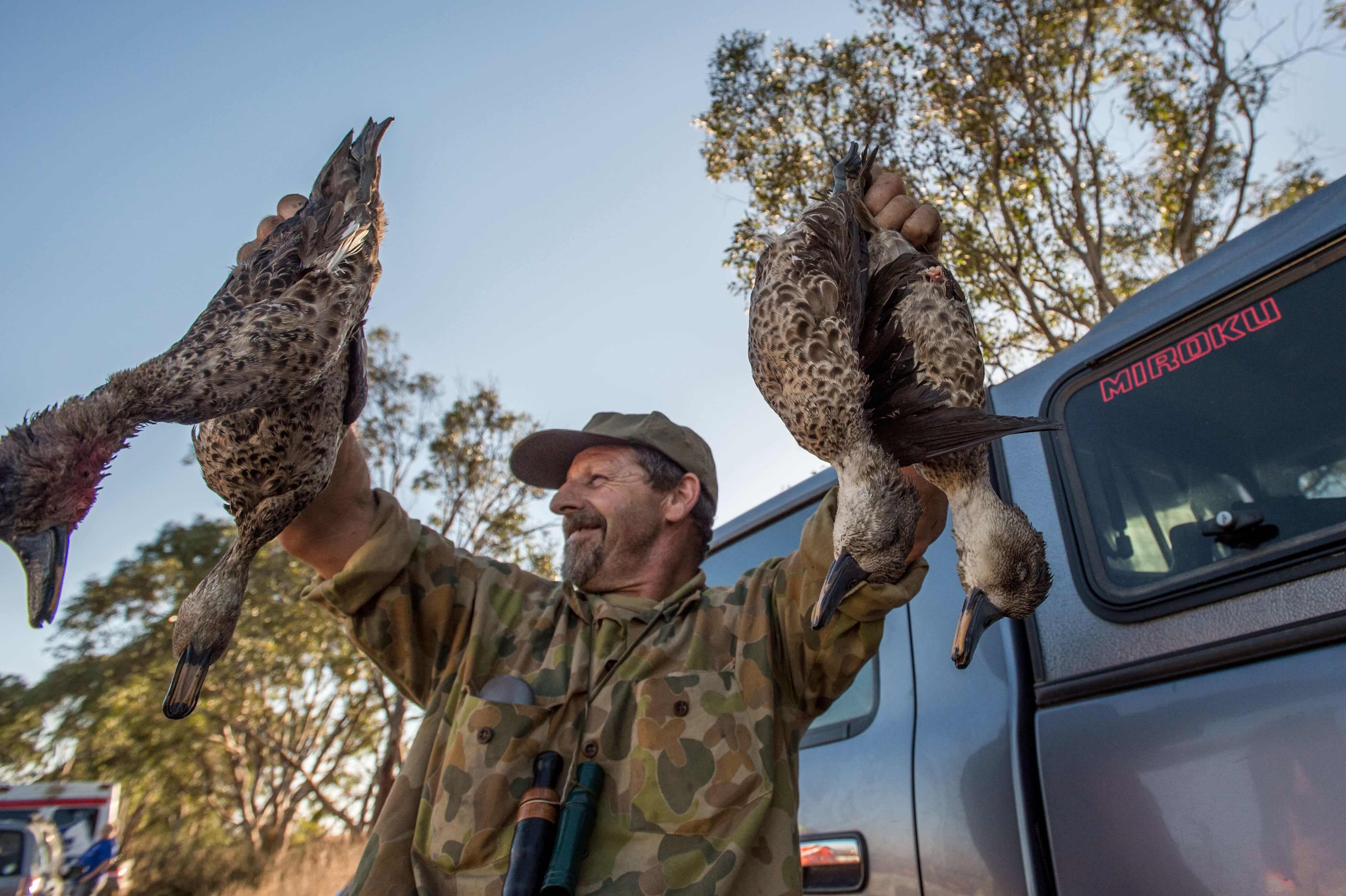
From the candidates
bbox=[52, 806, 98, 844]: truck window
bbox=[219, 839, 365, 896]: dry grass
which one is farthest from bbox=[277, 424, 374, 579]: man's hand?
bbox=[219, 839, 365, 896]: dry grass

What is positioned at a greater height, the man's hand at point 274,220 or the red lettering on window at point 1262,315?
the man's hand at point 274,220

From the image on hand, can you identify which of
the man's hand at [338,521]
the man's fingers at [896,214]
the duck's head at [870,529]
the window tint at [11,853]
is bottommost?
the window tint at [11,853]

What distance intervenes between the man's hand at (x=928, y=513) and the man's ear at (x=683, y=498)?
53.6 inches

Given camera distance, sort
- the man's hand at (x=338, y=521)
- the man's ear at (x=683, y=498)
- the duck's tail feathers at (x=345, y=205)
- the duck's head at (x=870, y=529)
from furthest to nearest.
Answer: the man's ear at (x=683, y=498) → the man's hand at (x=338, y=521) → the duck's tail feathers at (x=345, y=205) → the duck's head at (x=870, y=529)

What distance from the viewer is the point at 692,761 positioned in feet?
8.04

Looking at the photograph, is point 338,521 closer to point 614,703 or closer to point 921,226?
point 614,703

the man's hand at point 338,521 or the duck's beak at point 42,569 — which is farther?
the man's hand at point 338,521

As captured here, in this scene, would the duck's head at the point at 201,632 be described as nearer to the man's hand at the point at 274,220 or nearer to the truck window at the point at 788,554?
the man's hand at the point at 274,220

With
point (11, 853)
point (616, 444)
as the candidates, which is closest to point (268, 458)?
point (616, 444)

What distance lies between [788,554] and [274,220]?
2.25 metres

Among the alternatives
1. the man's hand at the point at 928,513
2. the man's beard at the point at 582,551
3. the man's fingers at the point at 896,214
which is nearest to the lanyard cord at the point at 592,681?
the man's beard at the point at 582,551

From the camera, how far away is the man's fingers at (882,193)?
2.35m

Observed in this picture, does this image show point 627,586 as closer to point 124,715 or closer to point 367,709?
point 124,715

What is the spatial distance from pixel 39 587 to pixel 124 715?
18.4 meters
